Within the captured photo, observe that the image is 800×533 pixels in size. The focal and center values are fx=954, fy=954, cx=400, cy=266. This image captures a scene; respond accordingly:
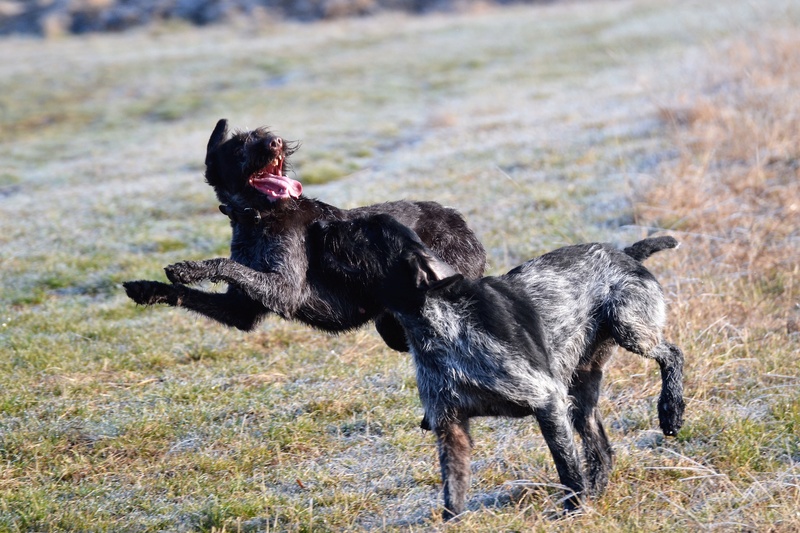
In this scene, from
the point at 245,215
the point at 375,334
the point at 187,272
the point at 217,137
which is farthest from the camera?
the point at 375,334

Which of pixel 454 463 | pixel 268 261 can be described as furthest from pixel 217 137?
pixel 454 463

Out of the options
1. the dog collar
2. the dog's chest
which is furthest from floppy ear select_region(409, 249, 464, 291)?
the dog collar

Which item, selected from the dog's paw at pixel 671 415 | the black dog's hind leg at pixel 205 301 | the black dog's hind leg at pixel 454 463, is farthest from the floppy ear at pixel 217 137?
the dog's paw at pixel 671 415

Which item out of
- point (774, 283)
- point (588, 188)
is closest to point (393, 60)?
point (588, 188)

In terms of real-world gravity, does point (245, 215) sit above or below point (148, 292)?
above

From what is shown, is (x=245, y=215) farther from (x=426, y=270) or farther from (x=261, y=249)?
(x=426, y=270)

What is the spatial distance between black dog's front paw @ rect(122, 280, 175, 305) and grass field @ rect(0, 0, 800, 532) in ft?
2.91

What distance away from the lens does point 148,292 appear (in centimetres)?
475

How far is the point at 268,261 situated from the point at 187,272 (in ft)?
1.69

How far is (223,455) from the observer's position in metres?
5.09

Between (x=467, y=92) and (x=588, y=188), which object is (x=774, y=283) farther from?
(x=467, y=92)

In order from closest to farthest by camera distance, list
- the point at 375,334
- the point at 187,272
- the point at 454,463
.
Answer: the point at 454,463 → the point at 187,272 → the point at 375,334

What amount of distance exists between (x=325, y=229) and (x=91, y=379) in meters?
2.15

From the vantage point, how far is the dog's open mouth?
529 cm
